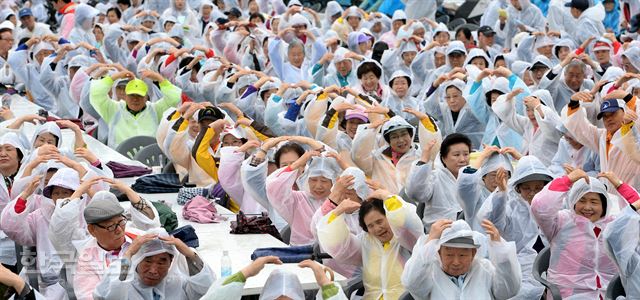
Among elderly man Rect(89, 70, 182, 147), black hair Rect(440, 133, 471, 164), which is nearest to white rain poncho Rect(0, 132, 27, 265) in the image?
black hair Rect(440, 133, 471, 164)

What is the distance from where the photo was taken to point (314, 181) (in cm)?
978

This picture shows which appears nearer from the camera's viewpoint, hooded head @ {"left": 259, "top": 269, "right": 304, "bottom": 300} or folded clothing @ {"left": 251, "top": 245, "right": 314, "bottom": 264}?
hooded head @ {"left": 259, "top": 269, "right": 304, "bottom": 300}

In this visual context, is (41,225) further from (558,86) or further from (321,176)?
(558,86)

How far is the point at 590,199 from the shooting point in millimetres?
8844

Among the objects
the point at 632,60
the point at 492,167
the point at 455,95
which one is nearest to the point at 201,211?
the point at 492,167

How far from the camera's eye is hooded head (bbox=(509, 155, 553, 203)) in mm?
9266

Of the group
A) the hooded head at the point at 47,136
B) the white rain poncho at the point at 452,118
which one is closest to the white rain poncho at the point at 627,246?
the hooded head at the point at 47,136

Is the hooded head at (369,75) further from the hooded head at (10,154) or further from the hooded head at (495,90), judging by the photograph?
the hooded head at (10,154)

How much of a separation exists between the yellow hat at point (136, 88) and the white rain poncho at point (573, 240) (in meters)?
5.26

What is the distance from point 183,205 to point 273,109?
3.47 m

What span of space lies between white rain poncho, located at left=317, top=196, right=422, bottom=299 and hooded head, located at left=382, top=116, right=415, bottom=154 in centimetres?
216

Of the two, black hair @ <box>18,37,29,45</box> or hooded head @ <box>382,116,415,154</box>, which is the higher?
hooded head @ <box>382,116,415,154</box>

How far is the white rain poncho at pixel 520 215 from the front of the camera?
9.23 m

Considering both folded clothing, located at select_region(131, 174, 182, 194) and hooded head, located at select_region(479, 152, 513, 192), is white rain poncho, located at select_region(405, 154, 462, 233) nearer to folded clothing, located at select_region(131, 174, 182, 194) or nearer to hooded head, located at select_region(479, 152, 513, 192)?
hooded head, located at select_region(479, 152, 513, 192)
